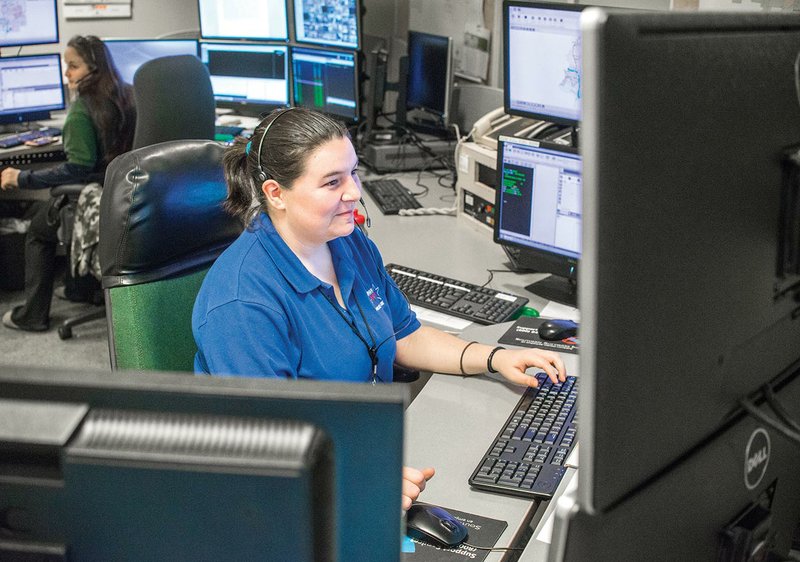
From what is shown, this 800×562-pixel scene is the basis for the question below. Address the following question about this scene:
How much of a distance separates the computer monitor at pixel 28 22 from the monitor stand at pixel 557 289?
9.72 feet

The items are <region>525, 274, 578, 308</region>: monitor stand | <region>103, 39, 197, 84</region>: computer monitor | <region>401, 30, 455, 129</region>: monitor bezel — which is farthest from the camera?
<region>103, 39, 197, 84</region>: computer monitor

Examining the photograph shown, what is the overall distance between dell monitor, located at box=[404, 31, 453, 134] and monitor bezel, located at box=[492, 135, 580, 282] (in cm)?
103

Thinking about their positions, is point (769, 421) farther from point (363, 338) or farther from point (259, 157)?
point (259, 157)

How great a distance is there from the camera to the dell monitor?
313cm

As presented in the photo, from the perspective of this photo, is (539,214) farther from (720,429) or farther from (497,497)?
(720,429)

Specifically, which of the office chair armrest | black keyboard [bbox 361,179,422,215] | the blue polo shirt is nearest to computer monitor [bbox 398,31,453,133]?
black keyboard [bbox 361,179,422,215]

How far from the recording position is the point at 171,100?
299 centimetres

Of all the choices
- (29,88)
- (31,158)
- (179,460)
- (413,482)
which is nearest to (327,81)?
(31,158)

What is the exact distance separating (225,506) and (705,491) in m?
0.43

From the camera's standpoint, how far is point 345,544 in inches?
22.5

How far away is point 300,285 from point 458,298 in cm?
62

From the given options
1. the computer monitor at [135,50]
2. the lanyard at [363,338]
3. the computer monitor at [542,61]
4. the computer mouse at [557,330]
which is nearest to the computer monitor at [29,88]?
the computer monitor at [135,50]

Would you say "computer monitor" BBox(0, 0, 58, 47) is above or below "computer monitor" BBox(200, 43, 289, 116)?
above

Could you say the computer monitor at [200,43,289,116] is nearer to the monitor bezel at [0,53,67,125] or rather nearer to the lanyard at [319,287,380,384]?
the monitor bezel at [0,53,67,125]
